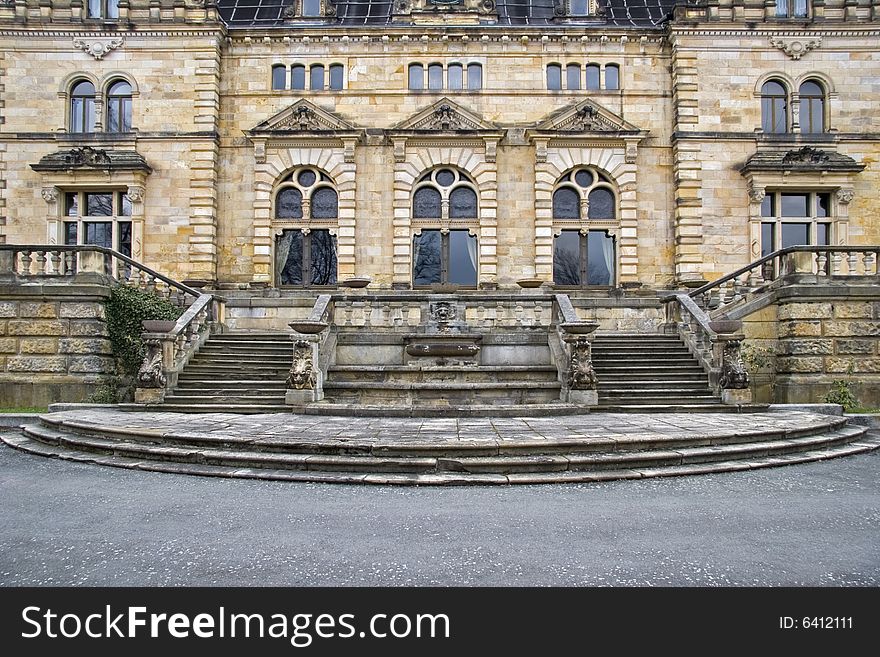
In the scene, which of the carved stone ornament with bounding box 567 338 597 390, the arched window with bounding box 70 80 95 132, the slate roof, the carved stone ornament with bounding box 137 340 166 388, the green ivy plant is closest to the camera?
the carved stone ornament with bounding box 567 338 597 390

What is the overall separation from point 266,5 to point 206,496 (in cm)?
2559

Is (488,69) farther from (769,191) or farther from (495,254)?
(769,191)

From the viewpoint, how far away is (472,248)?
23703 mm

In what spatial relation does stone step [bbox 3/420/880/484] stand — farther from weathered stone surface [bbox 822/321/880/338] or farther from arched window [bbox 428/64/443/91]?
arched window [bbox 428/64/443/91]

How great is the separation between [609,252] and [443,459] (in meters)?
18.0

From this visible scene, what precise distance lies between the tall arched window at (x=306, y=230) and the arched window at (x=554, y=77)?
1039 centimetres

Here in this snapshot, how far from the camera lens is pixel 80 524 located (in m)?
5.71

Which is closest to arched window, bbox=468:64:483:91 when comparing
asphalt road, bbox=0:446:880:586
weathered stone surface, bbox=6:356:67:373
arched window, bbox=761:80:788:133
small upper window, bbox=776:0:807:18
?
arched window, bbox=761:80:788:133

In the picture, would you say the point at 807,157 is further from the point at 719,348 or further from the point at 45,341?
the point at 45,341

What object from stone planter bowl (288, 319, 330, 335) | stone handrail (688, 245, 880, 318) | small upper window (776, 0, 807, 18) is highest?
small upper window (776, 0, 807, 18)

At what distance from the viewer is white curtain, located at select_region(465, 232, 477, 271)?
2366 centimetres

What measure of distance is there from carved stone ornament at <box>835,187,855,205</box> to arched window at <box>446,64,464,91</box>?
1621 cm
